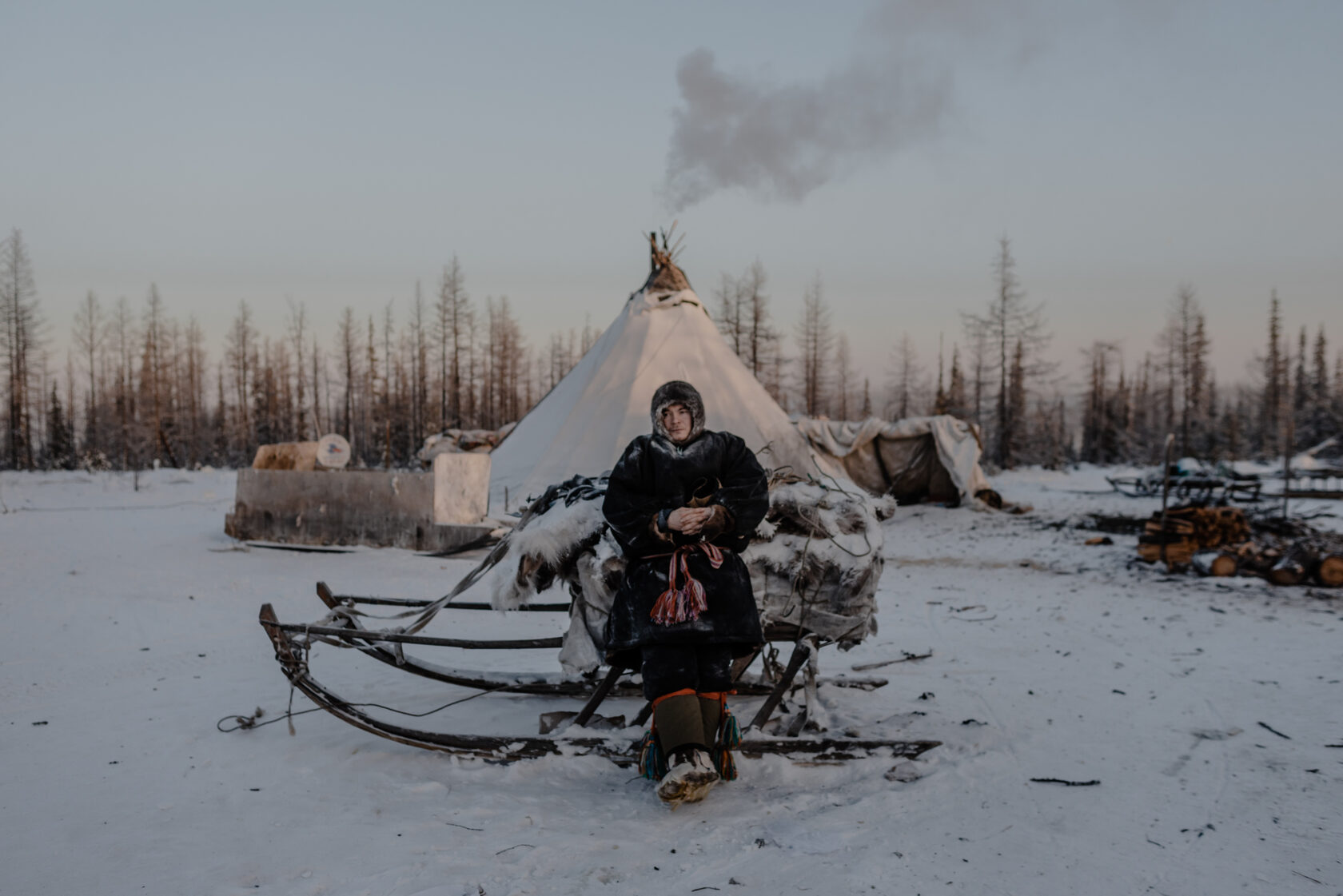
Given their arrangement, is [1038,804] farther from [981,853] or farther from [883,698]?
[883,698]

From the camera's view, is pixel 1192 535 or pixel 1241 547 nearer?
pixel 1241 547

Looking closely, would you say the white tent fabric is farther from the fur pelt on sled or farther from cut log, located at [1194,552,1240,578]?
the fur pelt on sled

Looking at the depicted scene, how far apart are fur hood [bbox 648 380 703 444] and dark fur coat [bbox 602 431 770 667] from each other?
0.09 feet

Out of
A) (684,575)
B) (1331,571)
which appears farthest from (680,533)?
(1331,571)

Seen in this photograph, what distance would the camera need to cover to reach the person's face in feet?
8.32

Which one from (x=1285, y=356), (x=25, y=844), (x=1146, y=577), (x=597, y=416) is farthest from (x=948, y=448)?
(x=1285, y=356)

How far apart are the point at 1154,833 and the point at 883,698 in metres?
1.34

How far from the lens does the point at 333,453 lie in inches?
319

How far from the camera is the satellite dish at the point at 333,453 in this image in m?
8.05

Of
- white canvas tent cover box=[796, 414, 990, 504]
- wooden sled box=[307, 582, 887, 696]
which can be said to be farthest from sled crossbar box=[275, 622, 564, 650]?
white canvas tent cover box=[796, 414, 990, 504]

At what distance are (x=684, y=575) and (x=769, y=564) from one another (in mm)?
503

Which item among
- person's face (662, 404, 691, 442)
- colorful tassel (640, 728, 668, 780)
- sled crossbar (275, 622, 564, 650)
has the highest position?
person's face (662, 404, 691, 442)

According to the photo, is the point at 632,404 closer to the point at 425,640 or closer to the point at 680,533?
the point at 425,640

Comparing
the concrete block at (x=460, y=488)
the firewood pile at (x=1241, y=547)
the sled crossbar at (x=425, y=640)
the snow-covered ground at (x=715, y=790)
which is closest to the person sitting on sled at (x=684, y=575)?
the snow-covered ground at (x=715, y=790)
